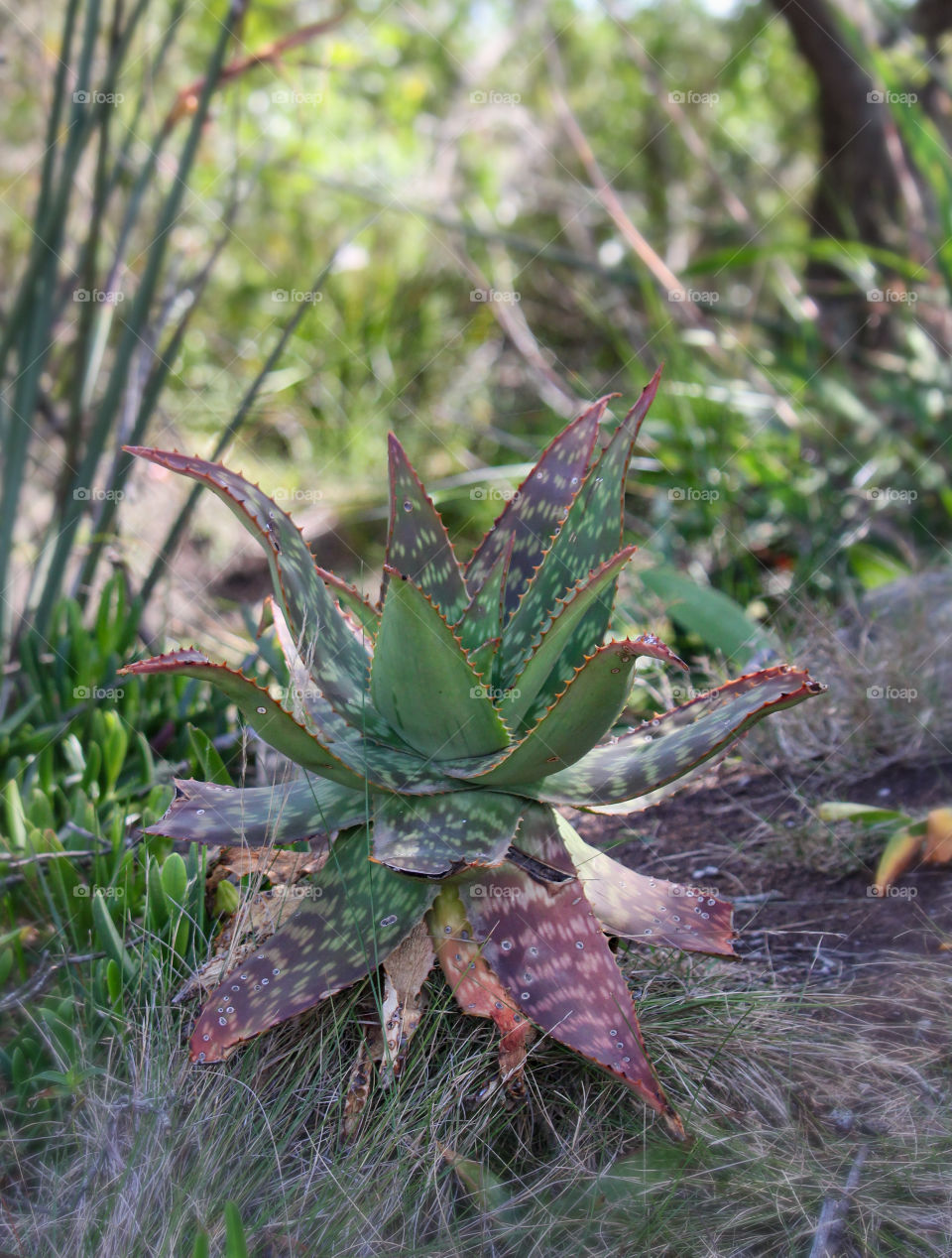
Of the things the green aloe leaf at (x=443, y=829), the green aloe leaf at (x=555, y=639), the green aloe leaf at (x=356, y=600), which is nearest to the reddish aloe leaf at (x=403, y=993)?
the green aloe leaf at (x=443, y=829)

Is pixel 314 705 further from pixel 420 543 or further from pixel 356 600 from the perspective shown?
pixel 420 543

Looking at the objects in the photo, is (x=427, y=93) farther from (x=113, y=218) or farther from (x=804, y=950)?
(x=804, y=950)

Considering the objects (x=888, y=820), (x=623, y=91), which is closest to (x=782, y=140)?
(x=623, y=91)

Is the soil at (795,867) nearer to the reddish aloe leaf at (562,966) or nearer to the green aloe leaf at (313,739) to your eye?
the reddish aloe leaf at (562,966)

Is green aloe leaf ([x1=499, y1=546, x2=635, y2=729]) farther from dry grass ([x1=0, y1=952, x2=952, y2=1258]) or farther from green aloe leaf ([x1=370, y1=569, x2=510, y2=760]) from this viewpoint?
dry grass ([x1=0, y1=952, x2=952, y2=1258])

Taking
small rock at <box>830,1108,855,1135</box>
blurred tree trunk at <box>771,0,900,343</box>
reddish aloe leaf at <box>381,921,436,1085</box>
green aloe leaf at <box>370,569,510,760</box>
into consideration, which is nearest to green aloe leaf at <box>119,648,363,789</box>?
green aloe leaf at <box>370,569,510,760</box>

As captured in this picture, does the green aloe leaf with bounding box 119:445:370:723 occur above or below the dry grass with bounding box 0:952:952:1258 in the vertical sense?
above

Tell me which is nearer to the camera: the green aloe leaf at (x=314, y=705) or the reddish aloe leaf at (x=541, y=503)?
the green aloe leaf at (x=314, y=705)

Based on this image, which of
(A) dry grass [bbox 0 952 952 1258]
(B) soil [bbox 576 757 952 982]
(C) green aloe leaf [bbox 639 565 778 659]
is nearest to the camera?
(A) dry grass [bbox 0 952 952 1258]
